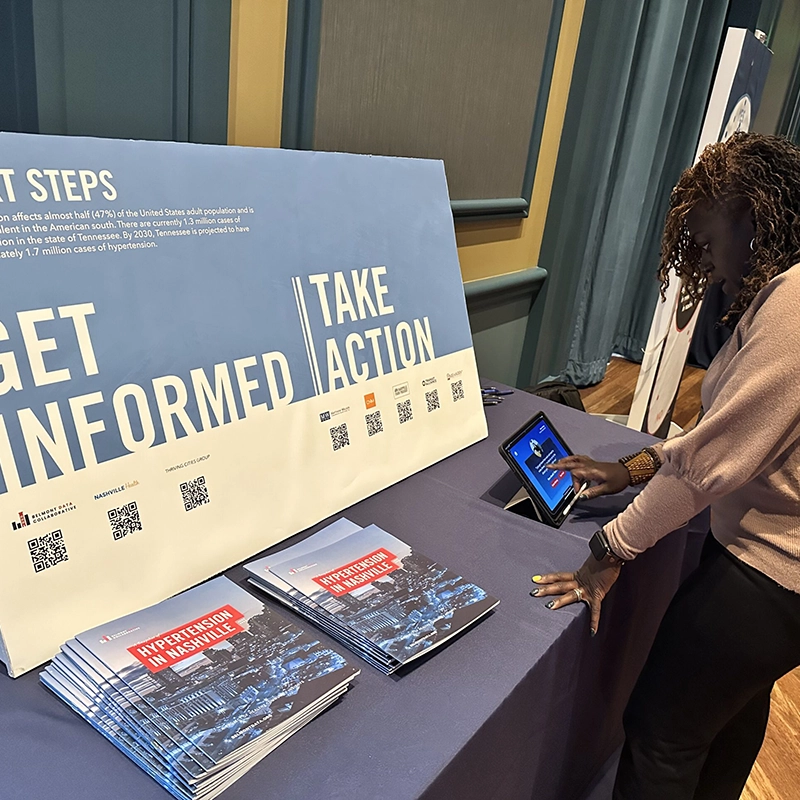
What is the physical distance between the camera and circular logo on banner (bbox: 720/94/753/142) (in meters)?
2.28

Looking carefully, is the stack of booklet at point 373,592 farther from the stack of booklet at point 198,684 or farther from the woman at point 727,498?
the woman at point 727,498

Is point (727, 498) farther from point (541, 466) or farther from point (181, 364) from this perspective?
point (181, 364)

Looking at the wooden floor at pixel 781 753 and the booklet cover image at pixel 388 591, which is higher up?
the booklet cover image at pixel 388 591

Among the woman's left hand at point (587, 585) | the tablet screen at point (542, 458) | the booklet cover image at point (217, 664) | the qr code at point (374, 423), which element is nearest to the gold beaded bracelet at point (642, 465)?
the tablet screen at point (542, 458)

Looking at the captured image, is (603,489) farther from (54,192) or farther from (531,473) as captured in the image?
(54,192)

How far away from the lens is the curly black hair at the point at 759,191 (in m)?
0.91

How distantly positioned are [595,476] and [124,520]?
2.65 ft

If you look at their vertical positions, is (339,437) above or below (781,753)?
above

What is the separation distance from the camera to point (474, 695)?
837 millimetres

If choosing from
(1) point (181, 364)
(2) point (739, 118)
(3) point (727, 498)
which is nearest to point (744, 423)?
(3) point (727, 498)

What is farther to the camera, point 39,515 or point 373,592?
point 373,592

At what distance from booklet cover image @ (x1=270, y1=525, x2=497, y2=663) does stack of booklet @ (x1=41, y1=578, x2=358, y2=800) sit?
67 millimetres

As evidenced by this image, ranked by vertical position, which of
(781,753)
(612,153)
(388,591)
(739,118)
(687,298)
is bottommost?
(781,753)

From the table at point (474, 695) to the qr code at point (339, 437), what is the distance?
104 millimetres
